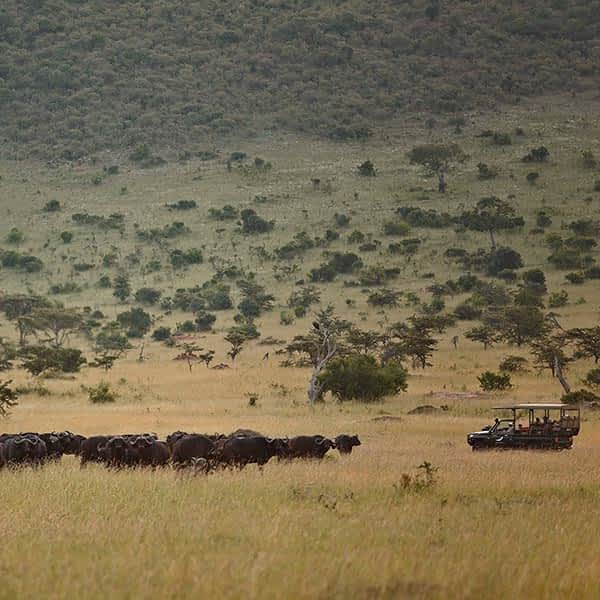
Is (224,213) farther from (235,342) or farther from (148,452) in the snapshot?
(148,452)

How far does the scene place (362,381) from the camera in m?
40.0

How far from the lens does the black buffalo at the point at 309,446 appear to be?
71.2 feet

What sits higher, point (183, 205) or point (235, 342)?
point (183, 205)

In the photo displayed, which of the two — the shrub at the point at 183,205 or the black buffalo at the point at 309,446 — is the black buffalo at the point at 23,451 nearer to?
the black buffalo at the point at 309,446

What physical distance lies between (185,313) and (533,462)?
Result: 63.8 meters

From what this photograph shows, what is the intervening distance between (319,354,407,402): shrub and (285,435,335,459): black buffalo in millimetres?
17494

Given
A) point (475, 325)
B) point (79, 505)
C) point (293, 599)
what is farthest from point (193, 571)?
point (475, 325)

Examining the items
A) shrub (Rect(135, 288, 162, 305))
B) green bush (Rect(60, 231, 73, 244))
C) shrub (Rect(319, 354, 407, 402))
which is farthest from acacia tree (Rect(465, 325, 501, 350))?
green bush (Rect(60, 231, 73, 244))

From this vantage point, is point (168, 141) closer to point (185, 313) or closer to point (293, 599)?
point (185, 313)

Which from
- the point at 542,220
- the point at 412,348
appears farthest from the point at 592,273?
the point at 412,348

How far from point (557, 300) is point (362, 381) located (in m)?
35.9

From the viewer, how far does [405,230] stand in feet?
→ 341

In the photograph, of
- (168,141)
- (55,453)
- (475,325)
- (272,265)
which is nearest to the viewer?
(55,453)

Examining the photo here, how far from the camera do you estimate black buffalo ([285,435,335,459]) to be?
21.7m
